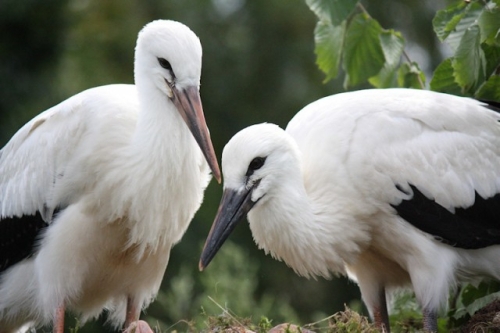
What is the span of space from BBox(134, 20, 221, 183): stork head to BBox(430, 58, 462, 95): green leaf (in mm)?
1989

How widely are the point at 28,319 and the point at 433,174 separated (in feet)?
10.6

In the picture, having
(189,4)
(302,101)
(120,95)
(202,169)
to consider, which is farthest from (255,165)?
(189,4)

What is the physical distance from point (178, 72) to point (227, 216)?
1.03 m

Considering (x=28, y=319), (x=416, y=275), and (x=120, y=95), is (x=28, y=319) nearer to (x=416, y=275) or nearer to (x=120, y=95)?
(x=120, y=95)

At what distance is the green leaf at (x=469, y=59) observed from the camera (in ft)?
26.1

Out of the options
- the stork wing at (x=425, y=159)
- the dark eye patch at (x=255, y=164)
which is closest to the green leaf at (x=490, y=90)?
the stork wing at (x=425, y=159)

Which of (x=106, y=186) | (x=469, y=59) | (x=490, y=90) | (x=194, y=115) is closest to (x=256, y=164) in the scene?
(x=194, y=115)

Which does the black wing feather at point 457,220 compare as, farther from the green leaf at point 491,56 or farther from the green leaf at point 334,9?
the green leaf at point 334,9

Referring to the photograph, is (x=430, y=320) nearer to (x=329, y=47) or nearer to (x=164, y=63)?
(x=329, y=47)

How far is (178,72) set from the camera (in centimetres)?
790

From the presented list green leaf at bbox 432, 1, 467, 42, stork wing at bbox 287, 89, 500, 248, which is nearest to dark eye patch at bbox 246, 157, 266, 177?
stork wing at bbox 287, 89, 500, 248

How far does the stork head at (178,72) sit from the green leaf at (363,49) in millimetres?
1599

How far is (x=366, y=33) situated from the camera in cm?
905

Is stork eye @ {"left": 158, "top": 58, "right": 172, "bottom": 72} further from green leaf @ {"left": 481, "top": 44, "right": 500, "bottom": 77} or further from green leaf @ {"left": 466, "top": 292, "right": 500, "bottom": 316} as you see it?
green leaf @ {"left": 466, "top": 292, "right": 500, "bottom": 316}
